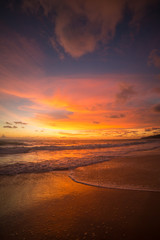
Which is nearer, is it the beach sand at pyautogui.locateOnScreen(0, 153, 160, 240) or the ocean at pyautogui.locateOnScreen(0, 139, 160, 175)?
the beach sand at pyautogui.locateOnScreen(0, 153, 160, 240)

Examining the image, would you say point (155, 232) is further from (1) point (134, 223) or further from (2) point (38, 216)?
(2) point (38, 216)

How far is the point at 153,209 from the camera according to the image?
421 cm

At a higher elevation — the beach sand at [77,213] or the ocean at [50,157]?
the ocean at [50,157]

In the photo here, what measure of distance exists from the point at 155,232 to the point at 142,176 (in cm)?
463

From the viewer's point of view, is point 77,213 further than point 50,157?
No

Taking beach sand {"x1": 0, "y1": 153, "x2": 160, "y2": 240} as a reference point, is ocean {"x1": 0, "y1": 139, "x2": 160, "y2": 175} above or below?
above

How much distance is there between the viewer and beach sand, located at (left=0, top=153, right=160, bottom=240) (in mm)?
3279

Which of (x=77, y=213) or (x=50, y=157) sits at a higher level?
(x=50, y=157)

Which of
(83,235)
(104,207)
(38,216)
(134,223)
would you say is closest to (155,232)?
(134,223)

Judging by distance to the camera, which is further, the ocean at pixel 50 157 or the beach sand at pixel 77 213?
the ocean at pixel 50 157

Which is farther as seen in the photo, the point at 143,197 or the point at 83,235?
the point at 143,197

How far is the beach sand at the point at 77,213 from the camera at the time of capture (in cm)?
328

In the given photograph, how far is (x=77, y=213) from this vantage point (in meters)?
4.07

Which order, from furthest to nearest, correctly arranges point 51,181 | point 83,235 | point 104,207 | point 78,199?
point 51,181, point 78,199, point 104,207, point 83,235
